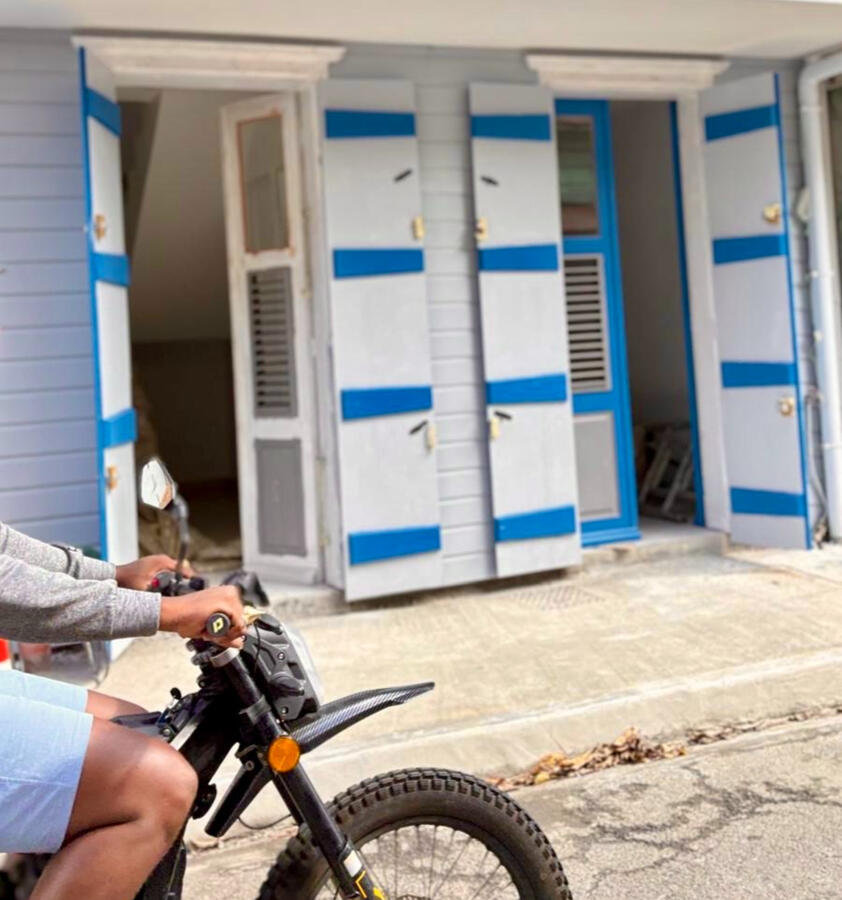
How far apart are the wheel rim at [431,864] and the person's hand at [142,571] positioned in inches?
25.7

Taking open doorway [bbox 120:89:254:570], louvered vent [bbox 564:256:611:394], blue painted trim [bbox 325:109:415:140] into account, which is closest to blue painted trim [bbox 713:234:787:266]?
louvered vent [bbox 564:256:611:394]

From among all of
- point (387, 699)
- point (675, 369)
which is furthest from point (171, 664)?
point (675, 369)

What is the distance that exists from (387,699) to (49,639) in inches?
24.9

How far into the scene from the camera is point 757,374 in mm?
6277

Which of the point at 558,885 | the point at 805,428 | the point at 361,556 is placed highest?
the point at 805,428

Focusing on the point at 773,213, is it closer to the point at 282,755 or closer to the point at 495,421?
the point at 495,421

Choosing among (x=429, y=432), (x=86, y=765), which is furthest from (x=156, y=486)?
(x=429, y=432)

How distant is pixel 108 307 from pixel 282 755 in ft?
11.2

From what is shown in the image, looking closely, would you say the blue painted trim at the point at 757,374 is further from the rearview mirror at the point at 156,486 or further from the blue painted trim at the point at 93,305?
the rearview mirror at the point at 156,486

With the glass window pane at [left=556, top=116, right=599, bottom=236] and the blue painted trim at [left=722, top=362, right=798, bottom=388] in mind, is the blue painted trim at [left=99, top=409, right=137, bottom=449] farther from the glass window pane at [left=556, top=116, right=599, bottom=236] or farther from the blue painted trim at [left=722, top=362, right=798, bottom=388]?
the blue painted trim at [left=722, top=362, right=798, bottom=388]

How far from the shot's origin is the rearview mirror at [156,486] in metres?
1.95

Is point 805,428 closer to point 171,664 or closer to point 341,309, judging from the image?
point 341,309

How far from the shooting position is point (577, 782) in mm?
3572

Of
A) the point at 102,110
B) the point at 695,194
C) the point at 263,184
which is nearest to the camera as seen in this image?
the point at 102,110
